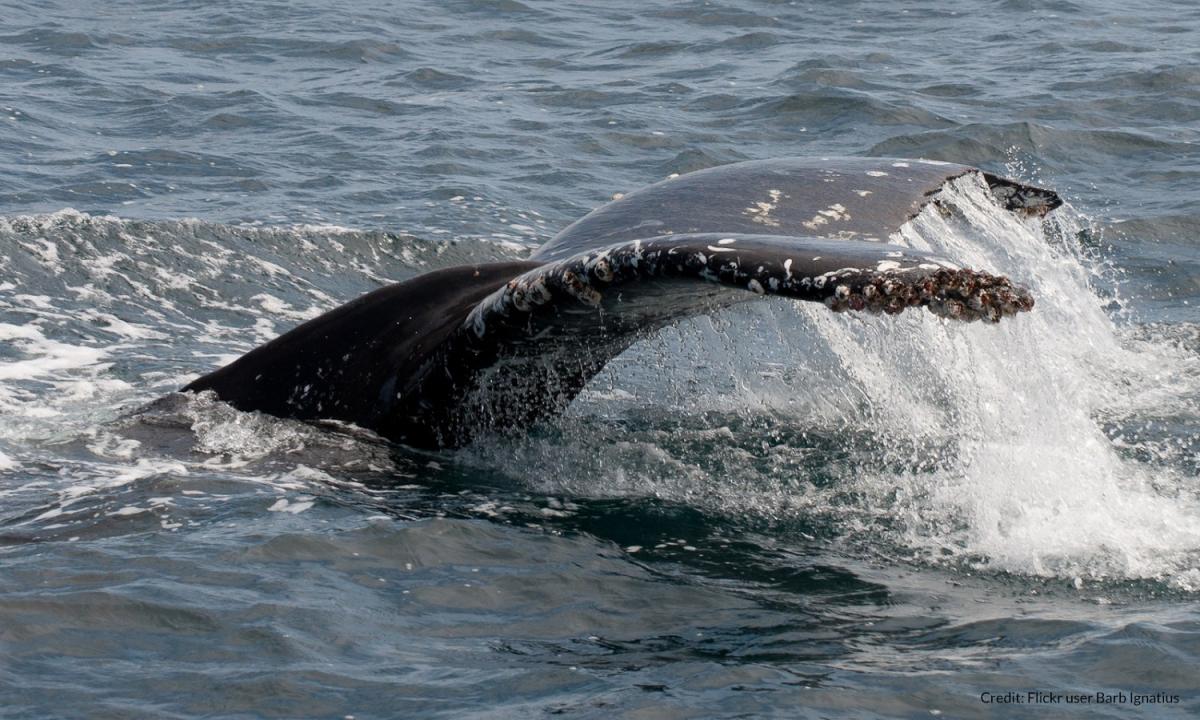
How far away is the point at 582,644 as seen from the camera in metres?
5.14

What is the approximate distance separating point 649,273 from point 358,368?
192 cm

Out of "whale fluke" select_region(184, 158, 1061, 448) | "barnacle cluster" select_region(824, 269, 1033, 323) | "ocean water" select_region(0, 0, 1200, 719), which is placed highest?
"barnacle cluster" select_region(824, 269, 1033, 323)

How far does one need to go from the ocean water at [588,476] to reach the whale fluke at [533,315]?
0.20 m

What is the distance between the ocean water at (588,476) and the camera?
490cm

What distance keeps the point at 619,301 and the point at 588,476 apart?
6.03 ft

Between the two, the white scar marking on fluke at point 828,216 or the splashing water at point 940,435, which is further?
the white scar marking on fluke at point 828,216

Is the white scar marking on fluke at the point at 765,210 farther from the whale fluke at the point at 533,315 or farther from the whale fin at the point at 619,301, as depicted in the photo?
the whale fin at the point at 619,301

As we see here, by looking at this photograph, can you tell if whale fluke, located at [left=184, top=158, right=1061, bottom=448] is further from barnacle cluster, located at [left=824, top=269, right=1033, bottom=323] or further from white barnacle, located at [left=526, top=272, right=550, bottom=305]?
barnacle cluster, located at [left=824, top=269, right=1033, bottom=323]

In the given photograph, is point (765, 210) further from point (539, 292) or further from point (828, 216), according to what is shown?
point (539, 292)

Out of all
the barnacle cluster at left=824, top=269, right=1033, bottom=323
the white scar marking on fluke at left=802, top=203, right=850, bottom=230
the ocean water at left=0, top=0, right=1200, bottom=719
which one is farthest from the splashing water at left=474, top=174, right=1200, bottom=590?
the barnacle cluster at left=824, top=269, right=1033, bottom=323

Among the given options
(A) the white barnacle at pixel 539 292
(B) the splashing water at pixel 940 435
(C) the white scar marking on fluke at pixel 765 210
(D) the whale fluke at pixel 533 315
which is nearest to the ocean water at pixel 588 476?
(B) the splashing water at pixel 940 435

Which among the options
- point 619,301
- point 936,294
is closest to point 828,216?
point 619,301

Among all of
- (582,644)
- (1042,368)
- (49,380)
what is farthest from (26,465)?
(1042,368)

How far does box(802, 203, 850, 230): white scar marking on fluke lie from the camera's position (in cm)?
626
